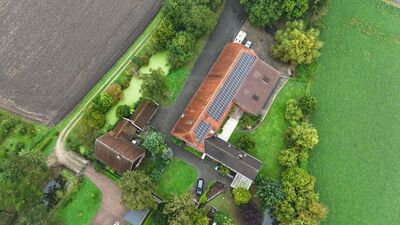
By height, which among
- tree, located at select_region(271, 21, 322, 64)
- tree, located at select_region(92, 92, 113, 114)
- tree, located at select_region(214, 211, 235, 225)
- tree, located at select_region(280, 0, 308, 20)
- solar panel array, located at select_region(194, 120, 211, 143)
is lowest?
tree, located at select_region(214, 211, 235, 225)

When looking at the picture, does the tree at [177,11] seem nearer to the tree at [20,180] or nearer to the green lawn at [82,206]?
the green lawn at [82,206]

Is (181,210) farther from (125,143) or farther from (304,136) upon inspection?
(304,136)

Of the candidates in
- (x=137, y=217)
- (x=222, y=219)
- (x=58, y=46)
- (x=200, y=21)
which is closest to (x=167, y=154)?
(x=137, y=217)

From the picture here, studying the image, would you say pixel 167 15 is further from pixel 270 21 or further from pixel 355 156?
pixel 355 156

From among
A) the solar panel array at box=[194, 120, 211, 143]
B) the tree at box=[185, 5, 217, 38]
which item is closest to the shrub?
the solar panel array at box=[194, 120, 211, 143]

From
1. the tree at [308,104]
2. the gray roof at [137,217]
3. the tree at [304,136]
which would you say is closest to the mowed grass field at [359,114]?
the tree at [308,104]

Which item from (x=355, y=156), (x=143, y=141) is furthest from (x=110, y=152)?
(x=355, y=156)

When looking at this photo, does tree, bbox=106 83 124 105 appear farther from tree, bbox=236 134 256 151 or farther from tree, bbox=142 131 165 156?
tree, bbox=236 134 256 151

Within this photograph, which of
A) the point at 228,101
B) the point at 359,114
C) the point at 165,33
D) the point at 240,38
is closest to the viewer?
the point at 228,101
